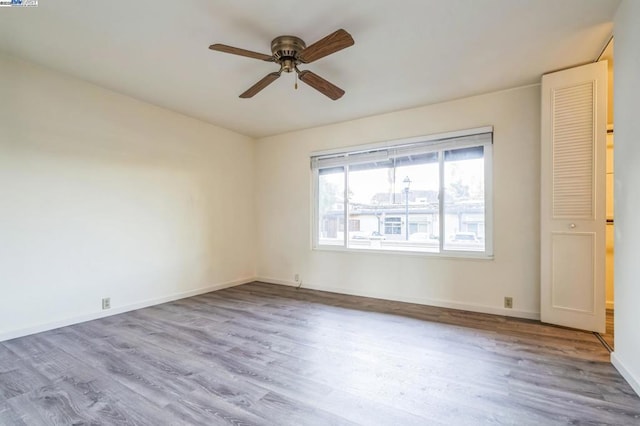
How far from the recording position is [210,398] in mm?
1853

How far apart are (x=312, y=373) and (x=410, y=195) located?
272 centimetres

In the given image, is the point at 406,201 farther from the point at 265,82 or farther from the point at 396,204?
the point at 265,82

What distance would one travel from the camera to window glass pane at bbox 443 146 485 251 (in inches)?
142

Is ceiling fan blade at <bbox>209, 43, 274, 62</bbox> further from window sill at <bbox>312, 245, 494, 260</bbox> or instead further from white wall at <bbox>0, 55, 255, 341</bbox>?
window sill at <bbox>312, 245, 494, 260</bbox>

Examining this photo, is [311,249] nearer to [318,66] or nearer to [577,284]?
[318,66]

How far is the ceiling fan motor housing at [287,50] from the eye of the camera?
7.89 feet

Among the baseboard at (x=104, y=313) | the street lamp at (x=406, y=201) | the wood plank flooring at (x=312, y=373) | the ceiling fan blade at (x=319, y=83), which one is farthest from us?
the street lamp at (x=406, y=201)

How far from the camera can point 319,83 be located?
2.65 meters

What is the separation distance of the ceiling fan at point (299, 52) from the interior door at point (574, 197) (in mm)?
2291

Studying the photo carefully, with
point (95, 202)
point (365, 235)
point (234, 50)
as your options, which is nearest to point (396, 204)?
point (365, 235)

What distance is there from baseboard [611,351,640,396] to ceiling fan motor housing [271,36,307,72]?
331 centimetres

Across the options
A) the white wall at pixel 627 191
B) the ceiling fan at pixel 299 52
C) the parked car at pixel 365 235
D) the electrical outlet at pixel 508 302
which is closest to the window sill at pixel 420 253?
the parked car at pixel 365 235

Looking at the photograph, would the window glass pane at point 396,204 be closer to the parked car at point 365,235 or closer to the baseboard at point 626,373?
the parked car at point 365,235

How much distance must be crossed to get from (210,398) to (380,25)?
291cm
